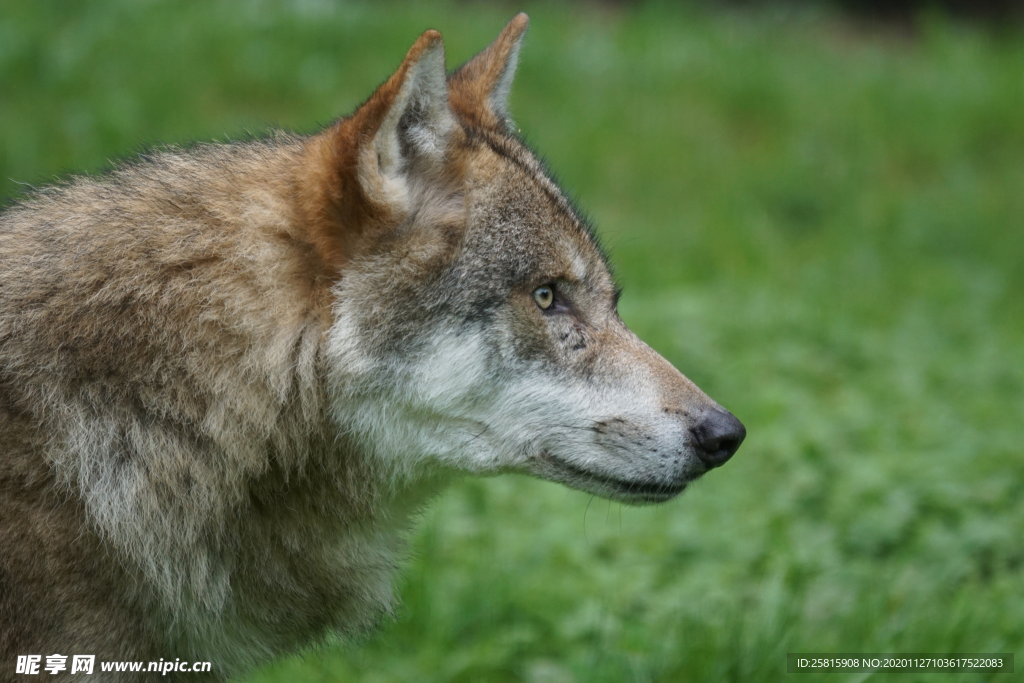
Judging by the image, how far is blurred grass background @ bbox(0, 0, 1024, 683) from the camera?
3662 mm

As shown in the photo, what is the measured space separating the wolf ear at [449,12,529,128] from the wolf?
0.19 meters

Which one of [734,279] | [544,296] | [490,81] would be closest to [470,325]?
[544,296]

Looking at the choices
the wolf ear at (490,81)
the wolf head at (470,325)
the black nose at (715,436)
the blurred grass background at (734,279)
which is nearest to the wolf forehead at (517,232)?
the wolf head at (470,325)

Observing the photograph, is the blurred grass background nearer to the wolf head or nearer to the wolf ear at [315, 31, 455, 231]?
the wolf head

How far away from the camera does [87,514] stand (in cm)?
227

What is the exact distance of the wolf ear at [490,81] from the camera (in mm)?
2938

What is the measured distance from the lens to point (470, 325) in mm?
2512

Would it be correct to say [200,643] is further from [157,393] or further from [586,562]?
[586,562]

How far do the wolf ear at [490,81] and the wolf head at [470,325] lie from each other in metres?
0.15

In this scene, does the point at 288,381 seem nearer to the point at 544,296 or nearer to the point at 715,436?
the point at 544,296

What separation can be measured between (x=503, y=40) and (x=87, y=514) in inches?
74.8

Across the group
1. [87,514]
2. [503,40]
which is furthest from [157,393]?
[503,40]

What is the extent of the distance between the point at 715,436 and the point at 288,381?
1197 mm

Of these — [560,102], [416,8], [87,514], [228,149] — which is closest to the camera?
[87,514]
